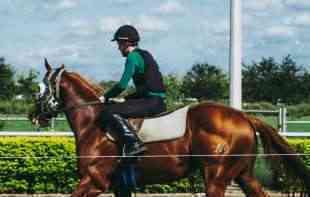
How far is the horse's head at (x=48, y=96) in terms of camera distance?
7742 millimetres

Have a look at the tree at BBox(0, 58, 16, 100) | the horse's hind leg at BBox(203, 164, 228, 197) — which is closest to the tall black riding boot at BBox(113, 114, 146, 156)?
the horse's hind leg at BBox(203, 164, 228, 197)

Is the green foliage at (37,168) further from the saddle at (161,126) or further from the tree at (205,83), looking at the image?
the tree at (205,83)

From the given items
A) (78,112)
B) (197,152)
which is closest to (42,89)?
(78,112)

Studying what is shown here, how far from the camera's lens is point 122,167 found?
291 inches

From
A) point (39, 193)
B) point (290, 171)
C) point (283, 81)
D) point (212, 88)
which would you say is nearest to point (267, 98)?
point (283, 81)

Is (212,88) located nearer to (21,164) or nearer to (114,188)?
(21,164)

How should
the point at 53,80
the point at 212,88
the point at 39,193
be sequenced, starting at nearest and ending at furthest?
1. the point at 53,80
2. the point at 39,193
3. the point at 212,88

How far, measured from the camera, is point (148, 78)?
24.3ft

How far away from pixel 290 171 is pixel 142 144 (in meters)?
1.72

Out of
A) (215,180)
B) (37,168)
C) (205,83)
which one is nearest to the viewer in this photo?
(215,180)

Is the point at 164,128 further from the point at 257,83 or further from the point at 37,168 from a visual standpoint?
the point at 257,83

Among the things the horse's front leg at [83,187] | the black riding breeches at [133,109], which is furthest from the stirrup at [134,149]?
the horse's front leg at [83,187]

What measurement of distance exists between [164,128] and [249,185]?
1120 mm

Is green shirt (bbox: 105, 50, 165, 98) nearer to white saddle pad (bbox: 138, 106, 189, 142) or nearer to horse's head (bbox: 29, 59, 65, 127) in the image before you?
white saddle pad (bbox: 138, 106, 189, 142)
